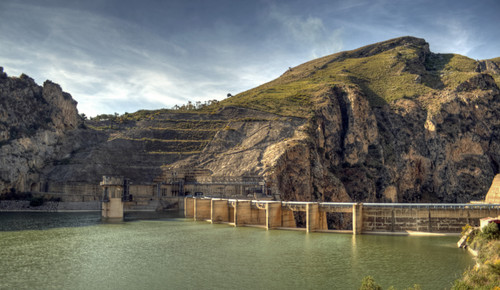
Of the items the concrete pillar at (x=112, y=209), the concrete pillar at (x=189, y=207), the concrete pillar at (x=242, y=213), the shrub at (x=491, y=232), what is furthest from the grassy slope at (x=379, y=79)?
the shrub at (x=491, y=232)

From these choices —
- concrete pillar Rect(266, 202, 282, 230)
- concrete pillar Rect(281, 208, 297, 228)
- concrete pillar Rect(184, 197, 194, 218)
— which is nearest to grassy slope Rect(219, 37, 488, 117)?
concrete pillar Rect(184, 197, 194, 218)

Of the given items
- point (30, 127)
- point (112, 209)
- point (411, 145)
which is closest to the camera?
point (112, 209)

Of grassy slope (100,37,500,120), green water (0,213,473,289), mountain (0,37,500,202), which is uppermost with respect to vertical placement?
grassy slope (100,37,500,120)

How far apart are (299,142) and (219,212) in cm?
3829

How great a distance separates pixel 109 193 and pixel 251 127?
58262mm

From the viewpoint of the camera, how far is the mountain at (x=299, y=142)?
106250 millimetres

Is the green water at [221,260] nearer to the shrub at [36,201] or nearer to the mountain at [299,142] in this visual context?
the shrub at [36,201]

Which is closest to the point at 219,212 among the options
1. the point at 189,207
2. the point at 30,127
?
the point at 189,207

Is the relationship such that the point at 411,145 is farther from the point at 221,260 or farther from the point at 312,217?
the point at 221,260

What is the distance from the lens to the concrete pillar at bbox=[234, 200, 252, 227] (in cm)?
6806

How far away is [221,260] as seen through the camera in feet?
137

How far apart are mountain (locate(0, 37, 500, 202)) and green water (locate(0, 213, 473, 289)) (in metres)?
44.1

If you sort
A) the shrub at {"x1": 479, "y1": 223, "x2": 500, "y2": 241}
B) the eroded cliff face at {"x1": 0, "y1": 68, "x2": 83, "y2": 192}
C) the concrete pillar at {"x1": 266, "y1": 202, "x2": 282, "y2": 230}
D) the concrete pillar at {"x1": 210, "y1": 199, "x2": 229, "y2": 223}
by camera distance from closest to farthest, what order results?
the shrub at {"x1": 479, "y1": 223, "x2": 500, "y2": 241}, the concrete pillar at {"x1": 266, "y1": 202, "x2": 282, "y2": 230}, the concrete pillar at {"x1": 210, "y1": 199, "x2": 229, "y2": 223}, the eroded cliff face at {"x1": 0, "y1": 68, "x2": 83, "y2": 192}

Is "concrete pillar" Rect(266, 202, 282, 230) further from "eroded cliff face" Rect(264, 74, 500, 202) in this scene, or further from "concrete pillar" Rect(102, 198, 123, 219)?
"eroded cliff face" Rect(264, 74, 500, 202)
